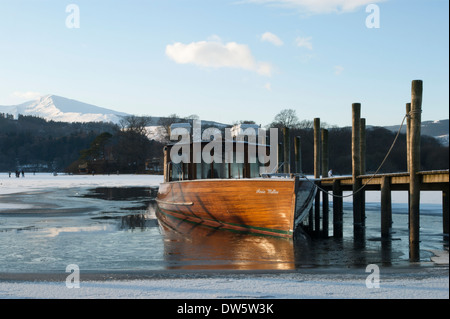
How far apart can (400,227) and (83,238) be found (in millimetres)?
10640

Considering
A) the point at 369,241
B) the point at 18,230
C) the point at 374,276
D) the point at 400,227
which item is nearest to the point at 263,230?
the point at 369,241

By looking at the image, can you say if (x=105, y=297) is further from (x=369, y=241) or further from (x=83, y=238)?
(x=369, y=241)

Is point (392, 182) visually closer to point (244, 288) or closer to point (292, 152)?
point (244, 288)

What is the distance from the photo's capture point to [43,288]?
7125 mm

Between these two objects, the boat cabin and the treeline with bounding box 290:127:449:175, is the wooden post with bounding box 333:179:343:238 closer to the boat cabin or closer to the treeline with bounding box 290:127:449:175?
the boat cabin

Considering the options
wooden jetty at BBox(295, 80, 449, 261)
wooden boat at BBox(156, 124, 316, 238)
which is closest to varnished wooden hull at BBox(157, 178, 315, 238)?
wooden boat at BBox(156, 124, 316, 238)

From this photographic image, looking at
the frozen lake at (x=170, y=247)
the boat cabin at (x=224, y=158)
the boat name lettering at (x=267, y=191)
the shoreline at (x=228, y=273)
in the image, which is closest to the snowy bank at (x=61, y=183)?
the frozen lake at (x=170, y=247)

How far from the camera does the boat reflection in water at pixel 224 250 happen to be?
1014cm

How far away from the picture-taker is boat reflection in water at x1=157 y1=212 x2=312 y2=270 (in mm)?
10141

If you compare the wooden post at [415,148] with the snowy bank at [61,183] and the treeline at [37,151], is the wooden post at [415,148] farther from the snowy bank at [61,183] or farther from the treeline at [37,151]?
the treeline at [37,151]

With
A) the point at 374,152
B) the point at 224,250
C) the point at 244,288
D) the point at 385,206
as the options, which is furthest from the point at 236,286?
the point at 374,152

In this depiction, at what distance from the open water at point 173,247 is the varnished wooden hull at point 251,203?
0.41 meters

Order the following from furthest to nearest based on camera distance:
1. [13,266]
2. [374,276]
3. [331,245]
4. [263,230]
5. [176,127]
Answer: [176,127] → [263,230] → [331,245] → [13,266] → [374,276]

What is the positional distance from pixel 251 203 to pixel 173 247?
300cm
